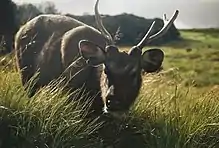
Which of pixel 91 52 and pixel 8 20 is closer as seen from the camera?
pixel 91 52

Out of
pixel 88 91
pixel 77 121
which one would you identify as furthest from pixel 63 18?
pixel 77 121

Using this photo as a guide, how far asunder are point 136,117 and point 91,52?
0.66 meters

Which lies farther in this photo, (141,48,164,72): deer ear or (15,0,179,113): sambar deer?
(141,48,164,72): deer ear

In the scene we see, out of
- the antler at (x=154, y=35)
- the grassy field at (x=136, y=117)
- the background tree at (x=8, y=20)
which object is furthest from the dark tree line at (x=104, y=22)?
the antler at (x=154, y=35)

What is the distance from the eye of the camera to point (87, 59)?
411cm

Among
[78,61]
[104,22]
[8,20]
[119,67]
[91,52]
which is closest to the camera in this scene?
[119,67]

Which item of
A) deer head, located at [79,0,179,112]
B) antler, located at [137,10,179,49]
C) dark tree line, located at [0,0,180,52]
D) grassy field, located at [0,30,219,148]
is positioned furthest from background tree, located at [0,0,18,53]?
antler, located at [137,10,179,49]

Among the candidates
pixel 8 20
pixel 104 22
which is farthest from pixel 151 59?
pixel 8 20

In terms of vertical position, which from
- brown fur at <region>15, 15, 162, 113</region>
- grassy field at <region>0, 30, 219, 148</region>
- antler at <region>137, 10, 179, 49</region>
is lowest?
grassy field at <region>0, 30, 219, 148</region>

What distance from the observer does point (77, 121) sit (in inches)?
157

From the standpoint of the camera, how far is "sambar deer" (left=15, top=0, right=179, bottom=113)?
152 inches

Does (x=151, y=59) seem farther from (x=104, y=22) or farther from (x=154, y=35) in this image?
(x=104, y=22)

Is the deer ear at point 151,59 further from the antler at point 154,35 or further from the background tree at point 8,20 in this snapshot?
the background tree at point 8,20

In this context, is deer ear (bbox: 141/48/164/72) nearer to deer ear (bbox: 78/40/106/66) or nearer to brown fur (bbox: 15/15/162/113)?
brown fur (bbox: 15/15/162/113)
